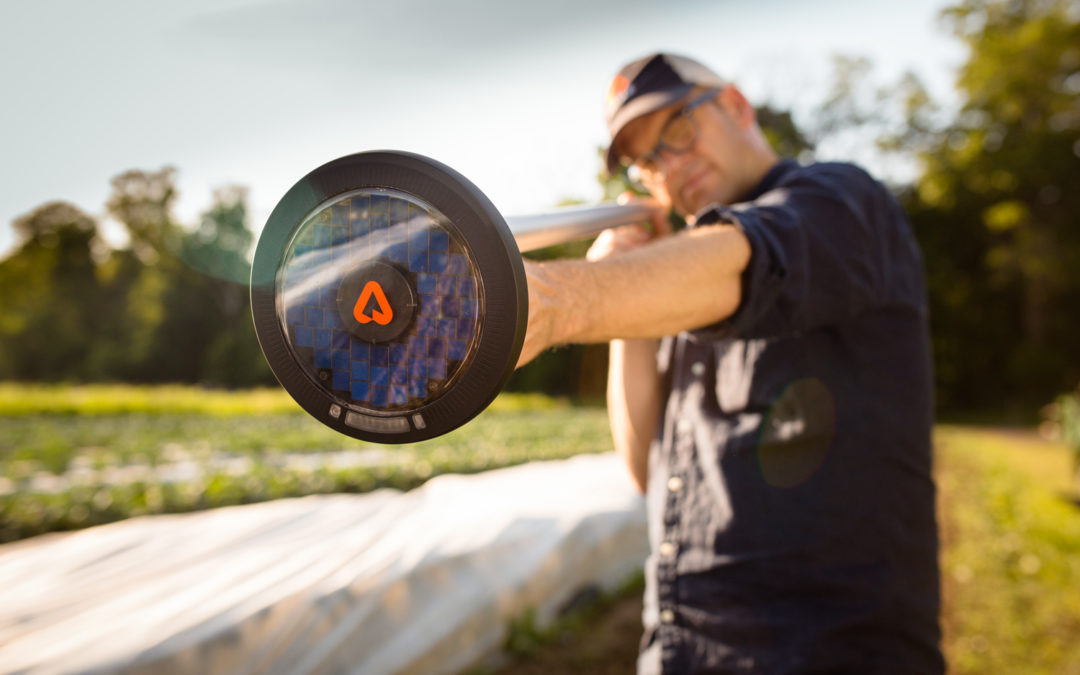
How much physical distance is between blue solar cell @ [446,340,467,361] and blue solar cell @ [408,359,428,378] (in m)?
0.03

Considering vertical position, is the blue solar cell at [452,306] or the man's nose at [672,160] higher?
the man's nose at [672,160]

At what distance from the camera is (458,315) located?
0.77 metres

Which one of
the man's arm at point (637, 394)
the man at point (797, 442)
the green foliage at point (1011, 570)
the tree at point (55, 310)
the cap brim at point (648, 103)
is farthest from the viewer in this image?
the tree at point (55, 310)

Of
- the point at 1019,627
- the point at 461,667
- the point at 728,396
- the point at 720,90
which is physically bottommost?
the point at 1019,627

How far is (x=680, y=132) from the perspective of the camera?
183cm

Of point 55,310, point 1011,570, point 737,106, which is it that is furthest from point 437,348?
point 55,310

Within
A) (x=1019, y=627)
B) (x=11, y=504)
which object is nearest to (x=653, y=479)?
(x=1019, y=627)

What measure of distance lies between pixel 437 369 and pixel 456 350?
0.03 m

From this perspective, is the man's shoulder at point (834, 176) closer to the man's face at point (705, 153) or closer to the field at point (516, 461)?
the man's face at point (705, 153)

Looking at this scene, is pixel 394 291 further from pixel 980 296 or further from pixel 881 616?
pixel 980 296

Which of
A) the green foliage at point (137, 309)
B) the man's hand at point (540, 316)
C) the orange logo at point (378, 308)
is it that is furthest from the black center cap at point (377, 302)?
the green foliage at point (137, 309)

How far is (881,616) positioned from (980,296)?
26.1 m

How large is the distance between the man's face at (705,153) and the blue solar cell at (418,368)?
1.29 m

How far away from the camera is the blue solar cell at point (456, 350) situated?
767 mm
